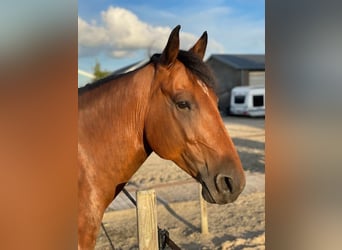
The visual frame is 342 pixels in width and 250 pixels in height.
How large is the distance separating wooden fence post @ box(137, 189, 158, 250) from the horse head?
1.43ft

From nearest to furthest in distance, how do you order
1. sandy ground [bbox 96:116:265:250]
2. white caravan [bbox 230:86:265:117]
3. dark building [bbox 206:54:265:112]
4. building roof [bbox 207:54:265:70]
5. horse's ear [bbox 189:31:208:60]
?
horse's ear [bbox 189:31:208:60], sandy ground [bbox 96:116:265:250], white caravan [bbox 230:86:265:117], dark building [bbox 206:54:265:112], building roof [bbox 207:54:265:70]

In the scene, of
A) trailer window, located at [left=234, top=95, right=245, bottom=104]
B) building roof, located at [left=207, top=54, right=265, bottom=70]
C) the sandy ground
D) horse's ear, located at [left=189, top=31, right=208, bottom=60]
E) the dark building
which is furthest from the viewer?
building roof, located at [left=207, top=54, right=265, bottom=70]

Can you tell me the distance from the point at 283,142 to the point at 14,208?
31 centimetres

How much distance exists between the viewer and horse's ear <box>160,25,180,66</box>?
1277 millimetres

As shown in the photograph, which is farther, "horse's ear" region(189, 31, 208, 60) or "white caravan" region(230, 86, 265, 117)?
"white caravan" region(230, 86, 265, 117)

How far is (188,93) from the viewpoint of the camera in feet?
4.23

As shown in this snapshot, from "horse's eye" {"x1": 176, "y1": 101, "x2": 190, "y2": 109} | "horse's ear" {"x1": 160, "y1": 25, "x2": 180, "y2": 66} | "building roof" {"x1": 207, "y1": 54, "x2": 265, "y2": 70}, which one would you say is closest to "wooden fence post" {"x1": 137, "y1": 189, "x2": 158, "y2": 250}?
"horse's eye" {"x1": 176, "y1": 101, "x2": 190, "y2": 109}

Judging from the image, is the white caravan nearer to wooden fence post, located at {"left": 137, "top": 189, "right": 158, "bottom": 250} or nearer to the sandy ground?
the sandy ground

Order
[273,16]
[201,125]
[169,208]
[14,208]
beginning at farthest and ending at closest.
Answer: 1. [169,208]
2. [201,125]
3. [273,16]
4. [14,208]

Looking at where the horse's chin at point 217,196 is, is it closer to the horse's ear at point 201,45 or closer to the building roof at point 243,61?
the horse's ear at point 201,45

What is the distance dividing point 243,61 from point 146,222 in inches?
844

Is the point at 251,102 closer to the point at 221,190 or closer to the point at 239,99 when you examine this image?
the point at 239,99

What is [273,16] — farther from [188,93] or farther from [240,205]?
[240,205]

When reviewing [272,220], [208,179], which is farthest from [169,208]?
[272,220]
